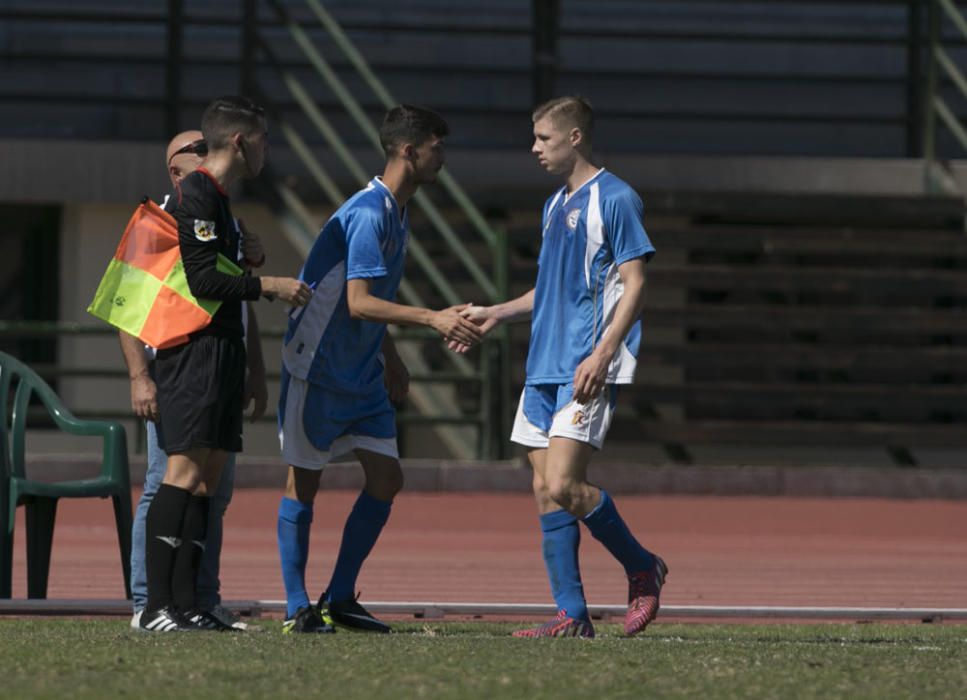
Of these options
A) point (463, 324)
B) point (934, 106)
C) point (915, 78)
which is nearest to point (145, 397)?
point (463, 324)

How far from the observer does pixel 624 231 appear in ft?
26.0

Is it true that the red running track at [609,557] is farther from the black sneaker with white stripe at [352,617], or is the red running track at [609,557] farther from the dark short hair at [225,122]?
the dark short hair at [225,122]

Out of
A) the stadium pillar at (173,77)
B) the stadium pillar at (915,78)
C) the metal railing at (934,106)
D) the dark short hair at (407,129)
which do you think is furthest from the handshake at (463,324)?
the stadium pillar at (915,78)

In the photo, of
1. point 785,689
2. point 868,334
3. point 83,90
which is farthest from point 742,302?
point 785,689

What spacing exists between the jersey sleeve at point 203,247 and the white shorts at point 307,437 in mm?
712

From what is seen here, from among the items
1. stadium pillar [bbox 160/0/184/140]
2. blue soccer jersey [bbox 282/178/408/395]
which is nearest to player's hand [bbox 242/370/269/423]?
blue soccer jersey [bbox 282/178/408/395]

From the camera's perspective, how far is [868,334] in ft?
62.9

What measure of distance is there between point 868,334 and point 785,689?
13.5 meters

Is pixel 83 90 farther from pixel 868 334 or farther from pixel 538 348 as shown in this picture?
pixel 538 348

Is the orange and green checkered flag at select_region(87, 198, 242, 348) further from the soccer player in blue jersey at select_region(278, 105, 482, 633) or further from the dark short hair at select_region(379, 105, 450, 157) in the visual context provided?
the dark short hair at select_region(379, 105, 450, 157)

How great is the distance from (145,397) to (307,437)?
2.45 feet

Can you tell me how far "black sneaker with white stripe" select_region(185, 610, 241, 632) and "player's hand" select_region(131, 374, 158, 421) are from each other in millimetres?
685

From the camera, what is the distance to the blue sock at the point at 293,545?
8.08 meters

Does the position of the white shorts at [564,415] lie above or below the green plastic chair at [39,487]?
above
